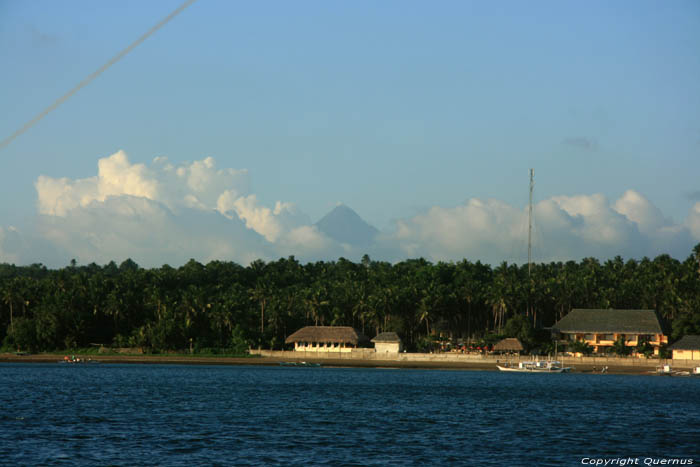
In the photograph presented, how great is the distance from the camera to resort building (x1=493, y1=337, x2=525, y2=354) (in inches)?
5157

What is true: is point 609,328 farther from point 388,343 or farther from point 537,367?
point 388,343

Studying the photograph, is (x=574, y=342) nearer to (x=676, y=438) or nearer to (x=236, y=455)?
(x=676, y=438)

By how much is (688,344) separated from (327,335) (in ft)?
177

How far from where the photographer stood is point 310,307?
153000 millimetres

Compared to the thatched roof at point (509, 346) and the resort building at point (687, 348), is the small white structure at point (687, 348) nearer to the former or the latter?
the resort building at point (687, 348)

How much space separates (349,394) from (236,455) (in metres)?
38.1

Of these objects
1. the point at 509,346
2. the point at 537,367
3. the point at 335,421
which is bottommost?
the point at 335,421

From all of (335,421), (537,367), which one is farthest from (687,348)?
(335,421)

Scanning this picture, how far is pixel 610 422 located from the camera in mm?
59500

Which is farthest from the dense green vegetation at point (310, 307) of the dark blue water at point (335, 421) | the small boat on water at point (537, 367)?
the dark blue water at point (335, 421)

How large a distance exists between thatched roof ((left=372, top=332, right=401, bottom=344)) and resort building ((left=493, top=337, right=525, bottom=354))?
15540mm

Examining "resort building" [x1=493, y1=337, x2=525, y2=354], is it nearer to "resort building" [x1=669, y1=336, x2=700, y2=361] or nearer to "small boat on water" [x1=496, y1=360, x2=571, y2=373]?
"small boat on water" [x1=496, y1=360, x2=571, y2=373]

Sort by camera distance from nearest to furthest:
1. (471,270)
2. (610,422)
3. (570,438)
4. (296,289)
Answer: (570,438) → (610,422) → (296,289) → (471,270)

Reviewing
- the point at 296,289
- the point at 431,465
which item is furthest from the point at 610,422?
the point at 296,289
